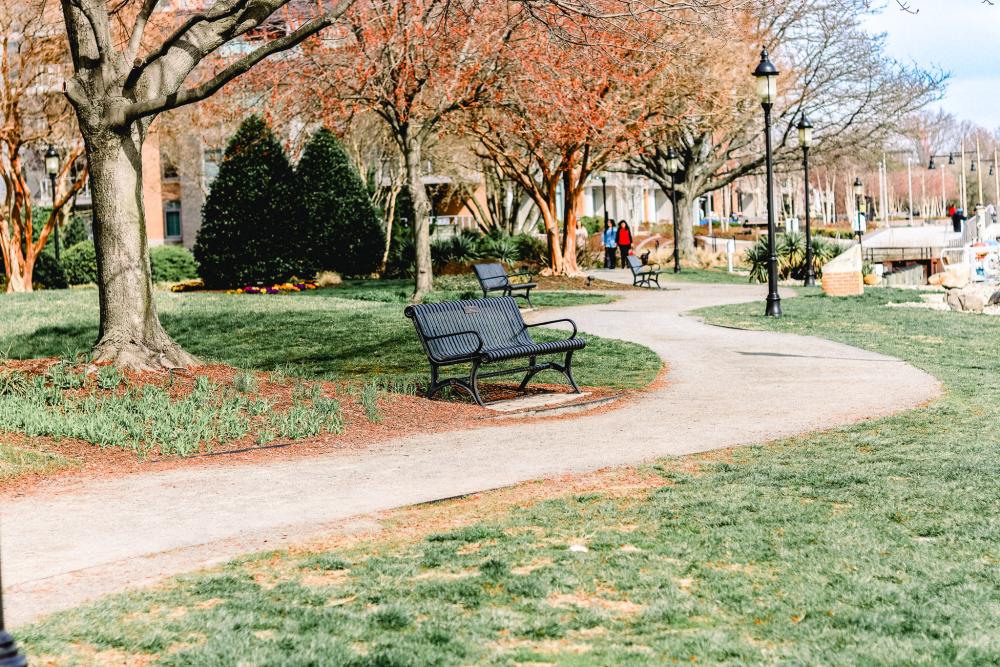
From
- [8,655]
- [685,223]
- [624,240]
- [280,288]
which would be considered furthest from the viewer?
[685,223]

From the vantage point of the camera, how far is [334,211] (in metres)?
31.1

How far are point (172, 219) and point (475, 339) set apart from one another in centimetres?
5401

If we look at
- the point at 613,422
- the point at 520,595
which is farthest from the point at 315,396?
the point at 520,595

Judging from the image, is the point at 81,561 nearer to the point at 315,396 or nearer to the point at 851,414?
the point at 315,396

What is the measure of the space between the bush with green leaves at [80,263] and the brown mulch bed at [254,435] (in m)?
26.4

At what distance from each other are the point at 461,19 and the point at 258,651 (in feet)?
55.6

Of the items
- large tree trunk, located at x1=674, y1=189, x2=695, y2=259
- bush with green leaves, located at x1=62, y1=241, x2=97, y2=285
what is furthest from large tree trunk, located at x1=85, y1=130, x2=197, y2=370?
large tree trunk, located at x1=674, y1=189, x2=695, y2=259

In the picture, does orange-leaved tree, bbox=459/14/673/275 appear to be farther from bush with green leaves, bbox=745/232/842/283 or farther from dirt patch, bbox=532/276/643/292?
bush with green leaves, bbox=745/232/842/283

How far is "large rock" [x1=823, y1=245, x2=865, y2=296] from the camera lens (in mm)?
22906

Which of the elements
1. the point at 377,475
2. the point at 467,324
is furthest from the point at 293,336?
the point at 377,475

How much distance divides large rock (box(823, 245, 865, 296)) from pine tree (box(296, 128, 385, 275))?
1305 cm

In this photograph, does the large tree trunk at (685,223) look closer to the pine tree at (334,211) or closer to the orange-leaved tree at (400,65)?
the pine tree at (334,211)

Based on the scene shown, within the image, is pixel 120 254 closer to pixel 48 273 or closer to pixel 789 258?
pixel 789 258

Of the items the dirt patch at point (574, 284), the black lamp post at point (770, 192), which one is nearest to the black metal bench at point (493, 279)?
the black lamp post at point (770, 192)
